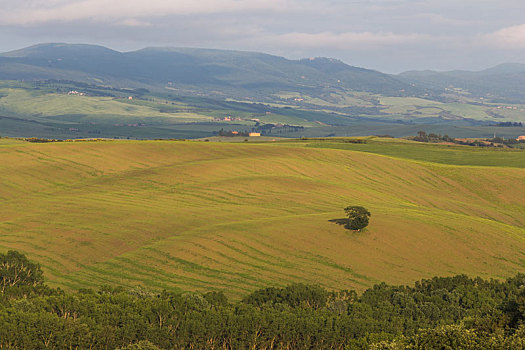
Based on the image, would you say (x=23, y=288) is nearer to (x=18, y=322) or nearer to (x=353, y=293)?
(x=18, y=322)

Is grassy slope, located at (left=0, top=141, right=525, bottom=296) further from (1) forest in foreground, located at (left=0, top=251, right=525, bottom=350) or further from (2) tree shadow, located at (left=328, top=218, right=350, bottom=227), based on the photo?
(1) forest in foreground, located at (left=0, top=251, right=525, bottom=350)

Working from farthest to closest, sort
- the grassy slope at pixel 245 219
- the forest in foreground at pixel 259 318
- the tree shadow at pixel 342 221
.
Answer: the tree shadow at pixel 342 221 → the grassy slope at pixel 245 219 → the forest in foreground at pixel 259 318

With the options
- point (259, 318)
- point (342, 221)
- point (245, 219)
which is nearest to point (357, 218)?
point (342, 221)

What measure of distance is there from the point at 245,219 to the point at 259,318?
42.1 meters

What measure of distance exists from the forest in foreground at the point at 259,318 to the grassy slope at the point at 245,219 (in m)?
8.50

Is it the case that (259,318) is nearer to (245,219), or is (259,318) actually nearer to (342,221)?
(342,221)

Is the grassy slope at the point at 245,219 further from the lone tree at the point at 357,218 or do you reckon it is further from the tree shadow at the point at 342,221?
the tree shadow at the point at 342,221

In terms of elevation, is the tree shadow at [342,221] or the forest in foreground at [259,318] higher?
the tree shadow at [342,221]

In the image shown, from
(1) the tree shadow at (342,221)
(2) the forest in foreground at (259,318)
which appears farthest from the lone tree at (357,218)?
(2) the forest in foreground at (259,318)

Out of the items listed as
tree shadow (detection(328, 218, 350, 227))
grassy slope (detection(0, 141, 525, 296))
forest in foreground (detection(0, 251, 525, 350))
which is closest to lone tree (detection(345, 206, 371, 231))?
grassy slope (detection(0, 141, 525, 296))

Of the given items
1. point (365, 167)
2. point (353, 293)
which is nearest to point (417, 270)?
point (353, 293)

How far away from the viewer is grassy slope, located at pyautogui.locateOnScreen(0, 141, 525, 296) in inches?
2768

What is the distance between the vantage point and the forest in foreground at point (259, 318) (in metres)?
41.0

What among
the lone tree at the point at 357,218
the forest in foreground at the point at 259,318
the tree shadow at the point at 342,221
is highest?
the lone tree at the point at 357,218
